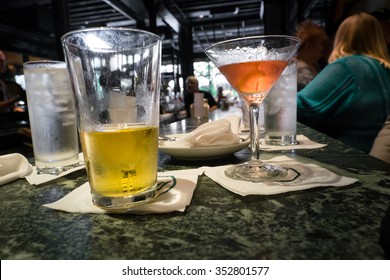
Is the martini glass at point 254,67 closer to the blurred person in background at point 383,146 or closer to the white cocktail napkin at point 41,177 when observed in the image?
the white cocktail napkin at point 41,177

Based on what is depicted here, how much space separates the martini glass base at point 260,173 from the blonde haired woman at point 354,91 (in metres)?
1.33

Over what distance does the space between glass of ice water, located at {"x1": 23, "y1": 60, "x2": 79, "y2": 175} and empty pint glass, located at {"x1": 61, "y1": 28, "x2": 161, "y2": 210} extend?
1.03 ft

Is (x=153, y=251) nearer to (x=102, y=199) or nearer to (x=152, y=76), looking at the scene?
(x=102, y=199)

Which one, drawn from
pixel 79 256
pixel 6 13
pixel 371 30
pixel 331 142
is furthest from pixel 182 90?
pixel 79 256

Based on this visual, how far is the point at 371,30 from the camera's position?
1939mm

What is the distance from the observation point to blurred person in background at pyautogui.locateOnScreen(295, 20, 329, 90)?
124 inches

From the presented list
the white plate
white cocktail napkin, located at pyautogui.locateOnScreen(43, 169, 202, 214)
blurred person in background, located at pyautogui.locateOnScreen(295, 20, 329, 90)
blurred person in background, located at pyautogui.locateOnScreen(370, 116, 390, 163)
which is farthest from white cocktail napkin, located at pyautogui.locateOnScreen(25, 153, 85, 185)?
blurred person in background, located at pyautogui.locateOnScreen(295, 20, 329, 90)

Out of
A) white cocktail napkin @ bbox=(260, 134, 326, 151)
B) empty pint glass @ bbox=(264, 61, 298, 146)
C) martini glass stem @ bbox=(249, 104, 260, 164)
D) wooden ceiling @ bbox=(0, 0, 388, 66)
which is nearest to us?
martini glass stem @ bbox=(249, 104, 260, 164)

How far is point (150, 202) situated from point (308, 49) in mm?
3301

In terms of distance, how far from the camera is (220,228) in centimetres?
40

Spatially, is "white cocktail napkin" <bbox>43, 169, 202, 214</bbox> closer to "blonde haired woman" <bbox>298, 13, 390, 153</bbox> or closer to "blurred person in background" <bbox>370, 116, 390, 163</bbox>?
"blurred person in background" <bbox>370, 116, 390, 163</bbox>

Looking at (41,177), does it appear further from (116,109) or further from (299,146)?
(299,146)

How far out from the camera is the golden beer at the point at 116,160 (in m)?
0.51
